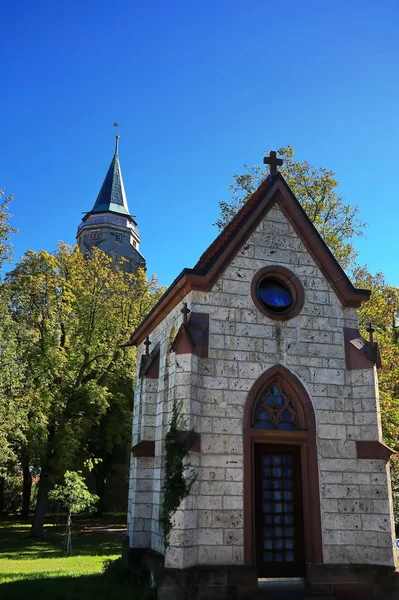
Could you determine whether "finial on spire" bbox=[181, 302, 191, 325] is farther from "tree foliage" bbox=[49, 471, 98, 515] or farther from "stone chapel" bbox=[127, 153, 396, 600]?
"tree foliage" bbox=[49, 471, 98, 515]

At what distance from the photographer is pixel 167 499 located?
8.96m

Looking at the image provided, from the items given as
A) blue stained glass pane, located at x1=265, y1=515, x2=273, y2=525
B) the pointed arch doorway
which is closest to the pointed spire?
the pointed arch doorway

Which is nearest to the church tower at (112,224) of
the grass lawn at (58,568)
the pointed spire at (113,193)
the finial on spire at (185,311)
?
the pointed spire at (113,193)

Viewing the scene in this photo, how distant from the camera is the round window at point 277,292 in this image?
10594 millimetres

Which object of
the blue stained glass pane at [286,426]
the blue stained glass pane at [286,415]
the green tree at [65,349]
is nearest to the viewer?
the blue stained glass pane at [286,426]

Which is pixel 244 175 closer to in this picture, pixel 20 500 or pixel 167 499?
pixel 167 499

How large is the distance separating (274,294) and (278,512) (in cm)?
427

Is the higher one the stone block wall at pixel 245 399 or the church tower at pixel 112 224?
the church tower at pixel 112 224

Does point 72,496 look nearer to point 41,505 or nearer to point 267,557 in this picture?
point 41,505

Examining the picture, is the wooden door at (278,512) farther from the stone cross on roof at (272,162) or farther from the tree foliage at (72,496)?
the tree foliage at (72,496)

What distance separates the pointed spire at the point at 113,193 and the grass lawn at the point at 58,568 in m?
40.4

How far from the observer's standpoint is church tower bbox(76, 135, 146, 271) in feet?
188

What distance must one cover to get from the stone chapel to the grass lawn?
100 cm

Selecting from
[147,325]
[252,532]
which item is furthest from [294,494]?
[147,325]
